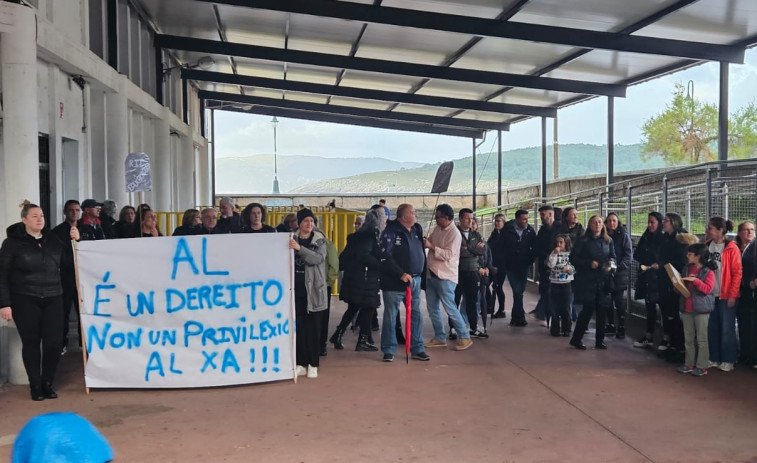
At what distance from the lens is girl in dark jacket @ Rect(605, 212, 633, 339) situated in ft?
31.6

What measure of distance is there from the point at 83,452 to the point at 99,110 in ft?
37.9

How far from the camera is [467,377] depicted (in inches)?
306

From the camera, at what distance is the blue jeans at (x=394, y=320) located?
337 inches

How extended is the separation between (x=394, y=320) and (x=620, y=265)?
3311mm

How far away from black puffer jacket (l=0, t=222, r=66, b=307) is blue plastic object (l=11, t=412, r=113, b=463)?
481cm

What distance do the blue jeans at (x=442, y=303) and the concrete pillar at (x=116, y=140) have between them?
22.4 ft

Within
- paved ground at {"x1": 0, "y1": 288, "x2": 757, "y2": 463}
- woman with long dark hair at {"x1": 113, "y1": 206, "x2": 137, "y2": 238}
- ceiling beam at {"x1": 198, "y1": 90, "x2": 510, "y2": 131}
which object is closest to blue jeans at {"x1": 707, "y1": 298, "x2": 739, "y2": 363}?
paved ground at {"x1": 0, "y1": 288, "x2": 757, "y2": 463}

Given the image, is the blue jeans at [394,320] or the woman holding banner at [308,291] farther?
the blue jeans at [394,320]

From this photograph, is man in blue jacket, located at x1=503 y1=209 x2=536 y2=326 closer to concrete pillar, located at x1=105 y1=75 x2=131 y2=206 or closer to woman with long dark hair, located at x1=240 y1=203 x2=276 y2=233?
woman with long dark hair, located at x1=240 y1=203 x2=276 y2=233

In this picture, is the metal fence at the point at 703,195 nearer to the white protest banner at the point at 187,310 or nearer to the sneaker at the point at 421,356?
the sneaker at the point at 421,356

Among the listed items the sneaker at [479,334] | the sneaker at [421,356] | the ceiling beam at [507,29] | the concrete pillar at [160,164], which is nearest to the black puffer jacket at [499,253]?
the sneaker at [479,334]

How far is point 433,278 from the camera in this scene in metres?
9.11

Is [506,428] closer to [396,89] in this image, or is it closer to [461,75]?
[461,75]

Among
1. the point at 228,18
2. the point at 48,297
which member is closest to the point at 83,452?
the point at 48,297
